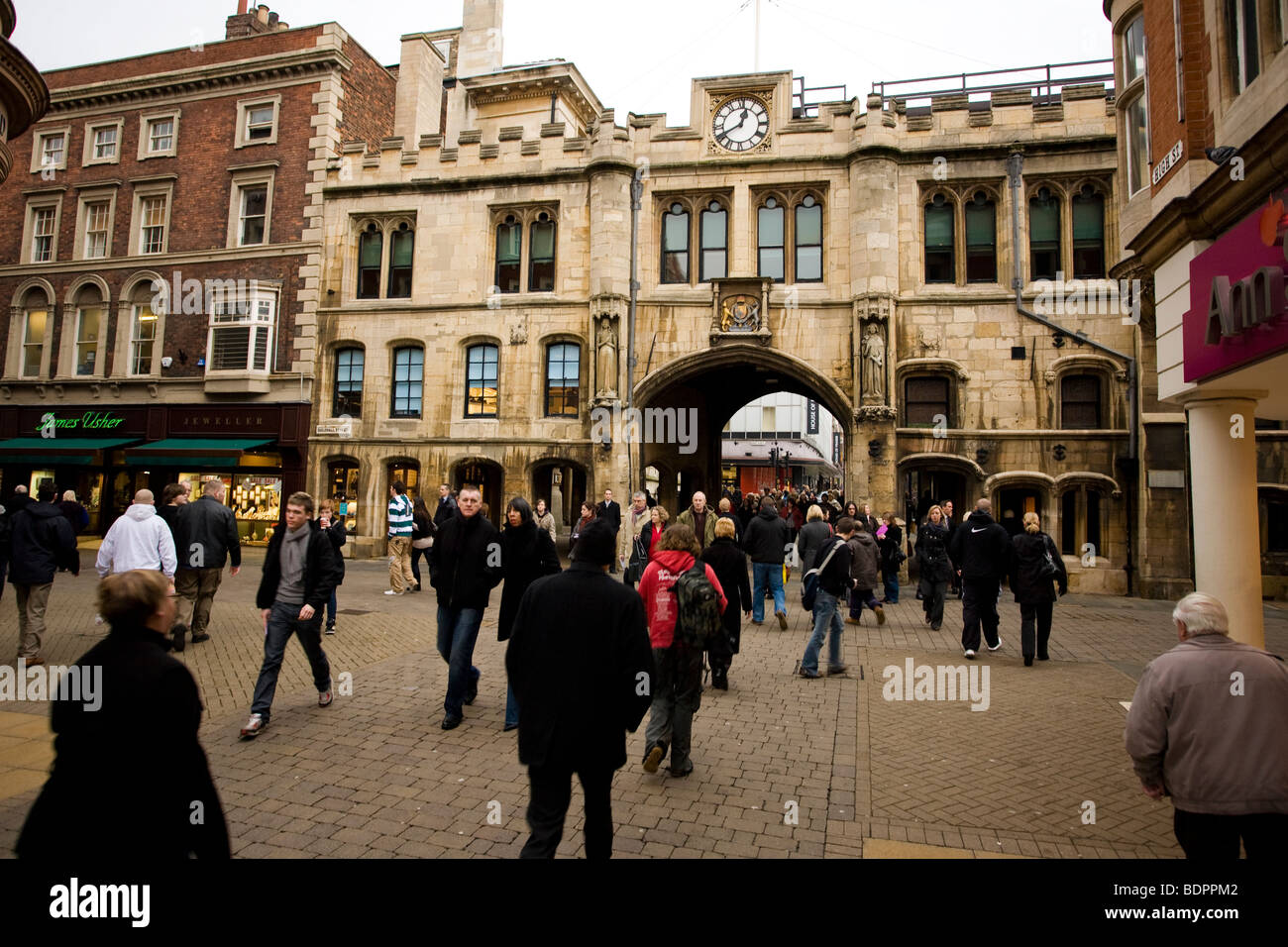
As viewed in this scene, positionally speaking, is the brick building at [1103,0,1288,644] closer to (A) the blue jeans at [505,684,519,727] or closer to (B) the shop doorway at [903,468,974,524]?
(A) the blue jeans at [505,684,519,727]

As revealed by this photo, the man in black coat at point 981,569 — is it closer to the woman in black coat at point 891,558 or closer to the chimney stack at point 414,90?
the woman in black coat at point 891,558

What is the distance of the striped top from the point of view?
13.6 m

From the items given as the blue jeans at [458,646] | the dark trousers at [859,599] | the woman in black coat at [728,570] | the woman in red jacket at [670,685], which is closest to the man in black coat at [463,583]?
the blue jeans at [458,646]

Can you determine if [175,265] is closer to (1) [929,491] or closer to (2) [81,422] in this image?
(2) [81,422]

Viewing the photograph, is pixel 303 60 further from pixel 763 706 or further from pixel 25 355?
pixel 763 706

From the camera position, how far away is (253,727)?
19.4 ft

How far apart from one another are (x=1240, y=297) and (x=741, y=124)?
16.2 m

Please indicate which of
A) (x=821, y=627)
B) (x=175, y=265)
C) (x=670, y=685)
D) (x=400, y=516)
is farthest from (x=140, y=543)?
(x=175, y=265)

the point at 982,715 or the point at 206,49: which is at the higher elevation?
the point at 206,49

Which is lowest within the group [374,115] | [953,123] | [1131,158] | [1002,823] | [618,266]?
[1002,823]

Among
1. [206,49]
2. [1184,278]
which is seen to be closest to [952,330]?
[1184,278]

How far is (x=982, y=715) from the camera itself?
7.09m

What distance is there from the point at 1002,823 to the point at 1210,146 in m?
6.44

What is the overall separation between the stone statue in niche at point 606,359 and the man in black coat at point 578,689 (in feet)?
51.6
